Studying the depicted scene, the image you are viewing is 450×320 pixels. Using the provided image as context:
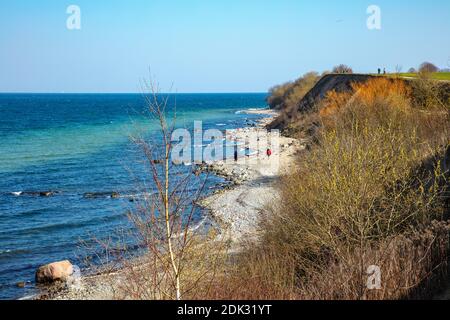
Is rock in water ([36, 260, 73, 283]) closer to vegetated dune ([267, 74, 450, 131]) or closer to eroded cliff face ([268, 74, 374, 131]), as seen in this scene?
vegetated dune ([267, 74, 450, 131])

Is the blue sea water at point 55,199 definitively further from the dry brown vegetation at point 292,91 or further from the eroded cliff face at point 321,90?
the dry brown vegetation at point 292,91

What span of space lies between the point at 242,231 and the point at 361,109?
11737 millimetres

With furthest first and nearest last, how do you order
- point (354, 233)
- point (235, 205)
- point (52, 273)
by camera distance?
point (235, 205) → point (52, 273) → point (354, 233)

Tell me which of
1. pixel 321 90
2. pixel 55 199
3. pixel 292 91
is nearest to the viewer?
pixel 55 199

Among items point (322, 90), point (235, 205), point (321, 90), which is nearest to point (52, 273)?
point (235, 205)

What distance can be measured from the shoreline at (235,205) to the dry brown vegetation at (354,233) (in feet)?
7.82

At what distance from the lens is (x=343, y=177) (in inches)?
593

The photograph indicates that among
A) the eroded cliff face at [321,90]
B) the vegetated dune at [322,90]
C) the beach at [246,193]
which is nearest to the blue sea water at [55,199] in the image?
the beach at [246,193]

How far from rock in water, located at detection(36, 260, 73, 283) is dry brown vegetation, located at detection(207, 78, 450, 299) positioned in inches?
307

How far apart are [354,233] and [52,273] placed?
1329cm

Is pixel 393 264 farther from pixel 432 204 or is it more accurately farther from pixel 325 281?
pixel 432 204

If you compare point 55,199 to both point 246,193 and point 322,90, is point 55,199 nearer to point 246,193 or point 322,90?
point 246,193

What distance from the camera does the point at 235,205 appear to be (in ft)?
104
